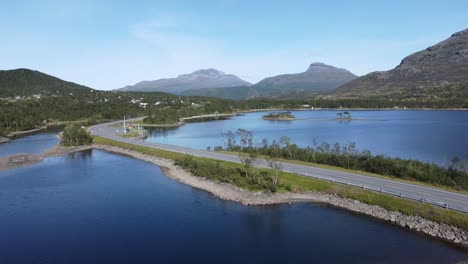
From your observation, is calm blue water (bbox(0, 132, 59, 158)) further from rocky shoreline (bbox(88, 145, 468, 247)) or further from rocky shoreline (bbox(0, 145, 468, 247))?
rocky shoreline (bbox(88, 145, 468, 247))

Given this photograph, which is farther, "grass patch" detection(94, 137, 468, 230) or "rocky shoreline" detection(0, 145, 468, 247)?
"grass patch" detection(94, 137, 468, 230)

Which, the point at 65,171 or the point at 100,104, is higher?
the point at 100,104

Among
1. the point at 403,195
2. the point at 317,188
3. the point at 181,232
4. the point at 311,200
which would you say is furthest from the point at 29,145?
the point at 403,195

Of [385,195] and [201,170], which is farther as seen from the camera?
[201,170]

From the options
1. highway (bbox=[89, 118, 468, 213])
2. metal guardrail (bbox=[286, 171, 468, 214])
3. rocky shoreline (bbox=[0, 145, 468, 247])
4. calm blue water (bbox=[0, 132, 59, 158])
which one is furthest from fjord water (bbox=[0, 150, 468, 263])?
calm blue water (bbox=[0, 132, 59, 158])

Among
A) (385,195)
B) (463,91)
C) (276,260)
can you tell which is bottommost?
(276,260)

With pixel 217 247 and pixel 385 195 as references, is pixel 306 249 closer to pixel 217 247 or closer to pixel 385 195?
pixel 217 247

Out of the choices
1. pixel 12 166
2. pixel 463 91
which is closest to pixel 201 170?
pixel 12 166
